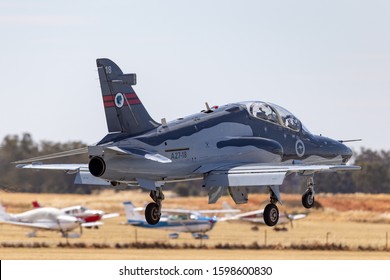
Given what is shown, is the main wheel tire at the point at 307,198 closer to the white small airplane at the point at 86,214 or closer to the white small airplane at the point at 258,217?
the white small airplane at the point at 258,217

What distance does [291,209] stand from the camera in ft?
332

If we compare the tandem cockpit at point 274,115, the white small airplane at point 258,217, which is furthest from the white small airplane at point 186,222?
the tandem cockpit at point 274,115

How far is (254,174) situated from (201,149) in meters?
2.04

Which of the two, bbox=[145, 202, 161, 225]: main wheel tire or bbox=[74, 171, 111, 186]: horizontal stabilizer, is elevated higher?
bbox=[74, 171, 111, 186]: horizontal stabilizer

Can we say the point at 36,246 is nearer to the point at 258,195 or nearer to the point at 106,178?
the point at 258,195

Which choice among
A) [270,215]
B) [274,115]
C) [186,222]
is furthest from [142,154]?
[186,222]

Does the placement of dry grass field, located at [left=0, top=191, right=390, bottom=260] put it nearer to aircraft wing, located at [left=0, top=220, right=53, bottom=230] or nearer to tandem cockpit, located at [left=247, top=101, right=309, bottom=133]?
aircraft wing, located at [left=0, top=220, right=53, bottom=230]

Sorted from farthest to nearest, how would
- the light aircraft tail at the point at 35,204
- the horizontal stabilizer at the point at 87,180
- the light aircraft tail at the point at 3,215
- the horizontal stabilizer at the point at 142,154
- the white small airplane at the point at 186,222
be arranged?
1. the white small airplane at the point at 186,222
2. the light aircraft tail at the point at 35,204
3. the light aircraft tail at the point at 3,215
4. the horizontal stabilizer at the point at 87,180
5. the horizontal stabilizer at the point at 142,154

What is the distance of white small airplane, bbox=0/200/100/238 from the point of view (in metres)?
96.9

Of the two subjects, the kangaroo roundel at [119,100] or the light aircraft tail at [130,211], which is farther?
the light aircraft tail at [130,211]

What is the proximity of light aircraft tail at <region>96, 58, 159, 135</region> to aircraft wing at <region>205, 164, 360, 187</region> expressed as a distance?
9.50ft

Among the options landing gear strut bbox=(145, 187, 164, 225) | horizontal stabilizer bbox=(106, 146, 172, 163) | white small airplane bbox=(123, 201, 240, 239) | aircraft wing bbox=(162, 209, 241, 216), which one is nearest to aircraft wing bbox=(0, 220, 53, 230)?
white small airplane bbox=(123, 201, 240, 239)

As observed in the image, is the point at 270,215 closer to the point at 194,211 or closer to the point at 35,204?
the point at 35,204

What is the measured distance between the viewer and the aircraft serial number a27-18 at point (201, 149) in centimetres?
3709
